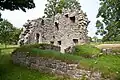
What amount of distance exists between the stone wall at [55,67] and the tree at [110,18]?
32671 millimetres

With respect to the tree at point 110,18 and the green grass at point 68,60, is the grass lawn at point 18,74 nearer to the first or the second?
the green grass at point 68,60

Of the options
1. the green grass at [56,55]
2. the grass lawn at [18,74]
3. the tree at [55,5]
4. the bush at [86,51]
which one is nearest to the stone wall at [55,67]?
the green grass at [56,55]

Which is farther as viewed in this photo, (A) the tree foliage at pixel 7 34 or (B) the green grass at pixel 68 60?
(A) the tree foliage at pixel 7 34

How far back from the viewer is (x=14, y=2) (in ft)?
96.7

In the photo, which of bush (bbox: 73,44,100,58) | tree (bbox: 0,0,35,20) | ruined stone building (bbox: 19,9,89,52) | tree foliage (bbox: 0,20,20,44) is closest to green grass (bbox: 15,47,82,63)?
bush (bbox: 73,44,100,58)

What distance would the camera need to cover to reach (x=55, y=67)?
23266 millimetres

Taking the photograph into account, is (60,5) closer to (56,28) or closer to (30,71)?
(56,28)

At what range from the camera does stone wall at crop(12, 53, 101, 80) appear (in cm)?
2098

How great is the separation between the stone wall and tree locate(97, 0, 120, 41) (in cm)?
3267

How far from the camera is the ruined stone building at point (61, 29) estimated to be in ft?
121

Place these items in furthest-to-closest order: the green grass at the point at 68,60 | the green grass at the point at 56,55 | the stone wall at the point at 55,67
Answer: the green grass at the point at 56,55 < the stone wall at the point at 55,67 < the green grass at the point at 68,60

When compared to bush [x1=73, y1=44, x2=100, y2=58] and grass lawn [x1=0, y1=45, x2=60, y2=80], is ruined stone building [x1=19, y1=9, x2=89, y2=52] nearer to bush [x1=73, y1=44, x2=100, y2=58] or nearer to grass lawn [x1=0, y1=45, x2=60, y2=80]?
bush [x1=73, y1=44, x2=100, y2=58]

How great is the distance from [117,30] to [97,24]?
5957 millimetres

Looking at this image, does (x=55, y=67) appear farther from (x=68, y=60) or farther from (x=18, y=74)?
(x=18, y=74)
